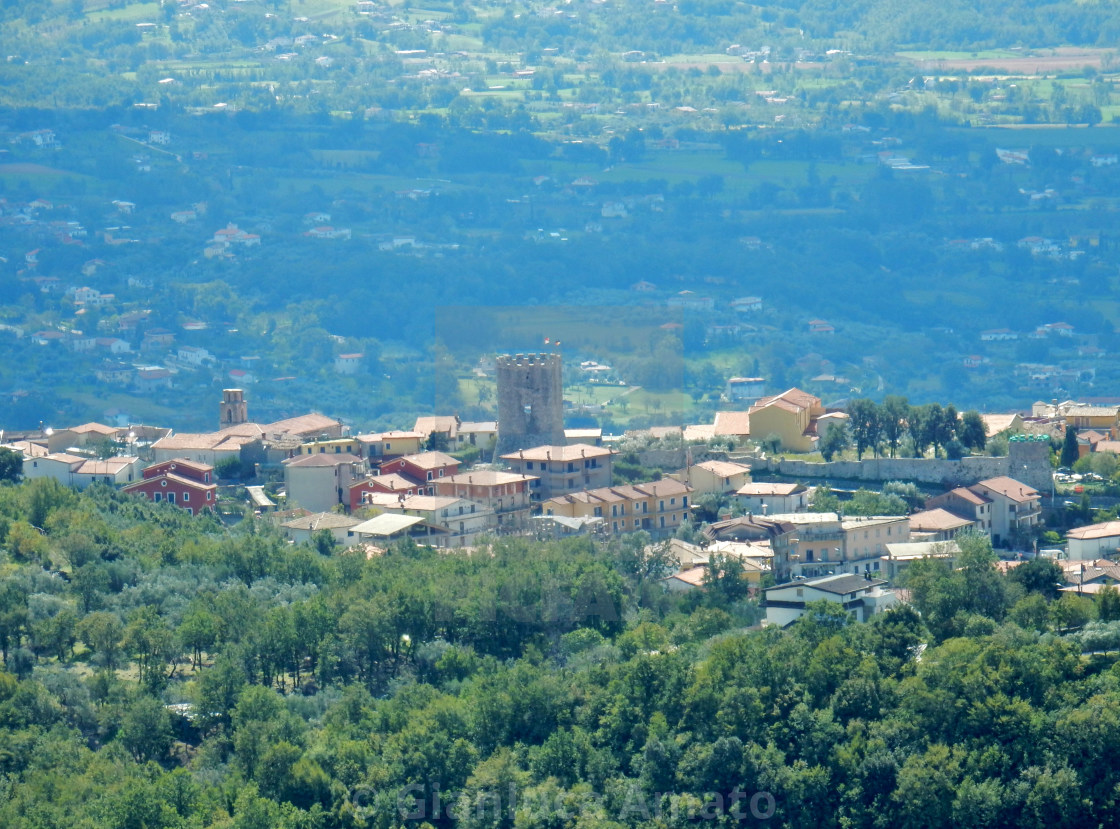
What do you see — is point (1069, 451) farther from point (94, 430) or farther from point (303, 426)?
point (94, 430)

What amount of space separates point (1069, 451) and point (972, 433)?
1841mm

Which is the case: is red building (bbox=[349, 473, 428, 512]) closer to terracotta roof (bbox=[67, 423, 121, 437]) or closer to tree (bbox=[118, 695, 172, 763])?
terracotta roof (bbox=[67, 423, 121, 437])

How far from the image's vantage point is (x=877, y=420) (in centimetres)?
4834

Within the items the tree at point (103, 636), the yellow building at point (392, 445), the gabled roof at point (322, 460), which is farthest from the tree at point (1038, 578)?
the yellow building at point (392, 445)

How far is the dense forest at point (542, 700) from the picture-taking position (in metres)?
33.5

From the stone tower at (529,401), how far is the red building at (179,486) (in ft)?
18.3

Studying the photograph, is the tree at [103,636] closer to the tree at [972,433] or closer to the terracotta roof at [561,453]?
the terracotta roof at [561,453]

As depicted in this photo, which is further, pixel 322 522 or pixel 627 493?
pixel 322 522

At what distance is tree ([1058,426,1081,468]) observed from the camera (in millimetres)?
47125

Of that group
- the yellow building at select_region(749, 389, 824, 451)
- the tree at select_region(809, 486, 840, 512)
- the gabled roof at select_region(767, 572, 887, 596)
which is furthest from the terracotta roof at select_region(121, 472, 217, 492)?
the gabled roof at select_region(767, 572, 887, 596)

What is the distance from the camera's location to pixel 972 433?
4728 cm

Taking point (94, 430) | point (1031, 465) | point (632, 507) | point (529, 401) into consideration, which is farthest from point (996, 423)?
point (94, 430)

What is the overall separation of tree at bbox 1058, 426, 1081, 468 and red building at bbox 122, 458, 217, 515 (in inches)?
621

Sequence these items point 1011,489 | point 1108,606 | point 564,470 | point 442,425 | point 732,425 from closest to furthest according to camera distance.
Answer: point 1108,606, point 1011,489, point 564,470, point 732,425, point 442,425
